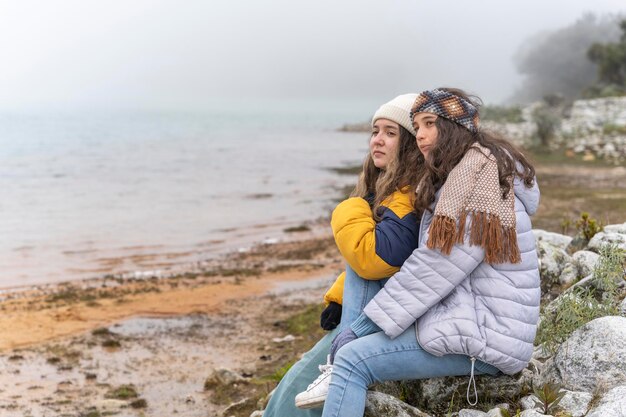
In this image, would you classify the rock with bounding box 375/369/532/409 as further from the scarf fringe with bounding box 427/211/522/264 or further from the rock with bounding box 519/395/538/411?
the scarf fringe with bounding box 427/211/522/264

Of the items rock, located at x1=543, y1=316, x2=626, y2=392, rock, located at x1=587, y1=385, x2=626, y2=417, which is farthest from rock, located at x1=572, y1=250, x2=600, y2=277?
rock, located at x1=587, y1=385, x2=626, y2=417

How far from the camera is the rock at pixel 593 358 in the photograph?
11.8ft

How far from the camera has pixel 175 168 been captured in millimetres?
33781

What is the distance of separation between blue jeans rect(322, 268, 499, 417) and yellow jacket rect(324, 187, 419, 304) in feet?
1.18

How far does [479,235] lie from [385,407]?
1097mm

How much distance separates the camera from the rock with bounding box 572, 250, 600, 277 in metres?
5.34

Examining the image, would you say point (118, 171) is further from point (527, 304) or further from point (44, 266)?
point (527, 304)

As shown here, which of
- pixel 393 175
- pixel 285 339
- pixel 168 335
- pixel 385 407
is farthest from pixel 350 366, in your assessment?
pixel 168 335

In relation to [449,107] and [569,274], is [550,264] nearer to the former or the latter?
[569,274]

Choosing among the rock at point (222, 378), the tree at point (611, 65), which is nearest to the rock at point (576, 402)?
the rock at point (222, 378)

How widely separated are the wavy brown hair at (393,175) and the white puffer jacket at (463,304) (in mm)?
441

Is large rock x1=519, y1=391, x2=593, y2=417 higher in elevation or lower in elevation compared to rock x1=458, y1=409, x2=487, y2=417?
higher

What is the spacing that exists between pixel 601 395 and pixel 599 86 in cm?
5151

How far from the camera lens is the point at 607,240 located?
549 centimetres
